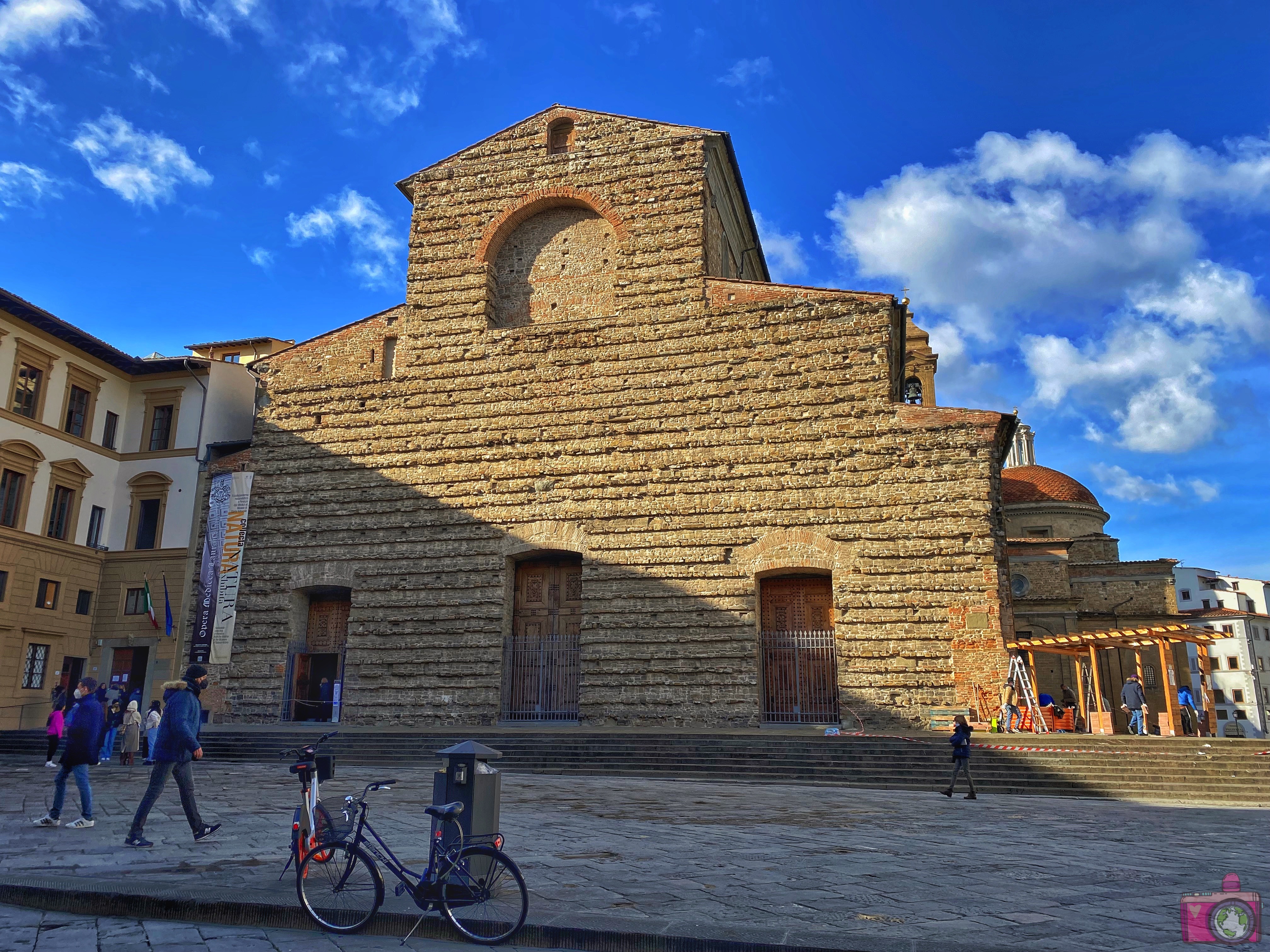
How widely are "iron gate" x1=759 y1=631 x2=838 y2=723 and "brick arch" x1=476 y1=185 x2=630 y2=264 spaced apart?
29.4 ft

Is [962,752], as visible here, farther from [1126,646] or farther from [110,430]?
[110,430]

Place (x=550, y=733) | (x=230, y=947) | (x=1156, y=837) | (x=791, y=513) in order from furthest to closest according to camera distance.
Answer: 1. (x=791, y=513)
2. (x=550, y=733)
3. (x=1156, y=837)
4. (x=230, y=947)

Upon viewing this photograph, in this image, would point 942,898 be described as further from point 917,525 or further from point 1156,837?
point 917,525

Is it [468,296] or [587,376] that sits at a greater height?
[468,296]

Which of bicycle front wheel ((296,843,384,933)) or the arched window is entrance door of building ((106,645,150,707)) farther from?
bicycle front wheel ((296,843,384,933))

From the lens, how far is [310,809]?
5734 millimetres

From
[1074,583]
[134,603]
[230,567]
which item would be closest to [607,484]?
[230,567]

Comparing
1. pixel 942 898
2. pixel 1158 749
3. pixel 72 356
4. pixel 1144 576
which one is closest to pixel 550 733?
pixel 1158 749

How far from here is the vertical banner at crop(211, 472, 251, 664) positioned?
19.2m

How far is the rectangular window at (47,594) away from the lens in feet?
69.7

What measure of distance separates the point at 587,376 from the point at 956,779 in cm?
987

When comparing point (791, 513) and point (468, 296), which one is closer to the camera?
point (791, 513)

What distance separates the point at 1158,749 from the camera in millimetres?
13508

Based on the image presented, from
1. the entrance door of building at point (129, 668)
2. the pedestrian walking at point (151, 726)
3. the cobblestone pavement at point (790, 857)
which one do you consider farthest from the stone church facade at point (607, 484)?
the cobblestone pavement at point (790, 857)
